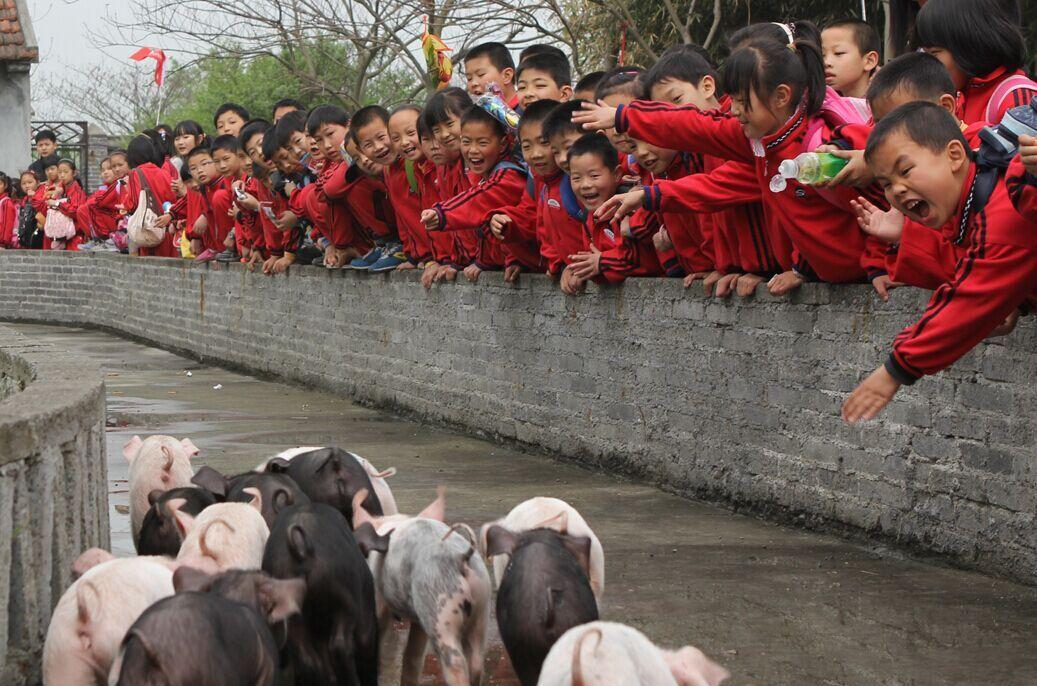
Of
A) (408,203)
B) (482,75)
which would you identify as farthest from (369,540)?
(408,203)

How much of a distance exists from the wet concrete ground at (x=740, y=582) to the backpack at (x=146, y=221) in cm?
1050

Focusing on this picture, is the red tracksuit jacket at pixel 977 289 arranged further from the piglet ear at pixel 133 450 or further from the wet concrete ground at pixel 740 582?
the piglet ear at pixel 133 450

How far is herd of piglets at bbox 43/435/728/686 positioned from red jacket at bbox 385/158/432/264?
6442 mm

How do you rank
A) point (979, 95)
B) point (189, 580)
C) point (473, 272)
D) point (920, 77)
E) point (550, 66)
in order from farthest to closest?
point (473, 272), point (550, 66), point (979, 95), point (920, 77), point (189, 580)

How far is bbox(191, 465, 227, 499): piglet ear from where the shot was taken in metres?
5.81

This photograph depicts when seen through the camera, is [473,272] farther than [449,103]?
Yes

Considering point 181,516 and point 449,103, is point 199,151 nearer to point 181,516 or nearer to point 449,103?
point 449,103

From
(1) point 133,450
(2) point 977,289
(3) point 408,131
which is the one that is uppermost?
(3) point 408,131

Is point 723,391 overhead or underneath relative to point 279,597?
overhead

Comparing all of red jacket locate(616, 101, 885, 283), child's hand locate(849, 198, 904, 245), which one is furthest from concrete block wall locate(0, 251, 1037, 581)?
child's hand locate(849, 198, 904, 245)

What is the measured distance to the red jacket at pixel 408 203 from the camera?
39.4 feet

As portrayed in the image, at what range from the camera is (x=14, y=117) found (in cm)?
3644

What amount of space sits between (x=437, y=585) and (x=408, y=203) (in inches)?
297

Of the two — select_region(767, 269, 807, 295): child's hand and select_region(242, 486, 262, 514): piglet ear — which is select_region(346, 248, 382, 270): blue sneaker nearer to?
select_region(767, 269, 807, 295): child's hand
